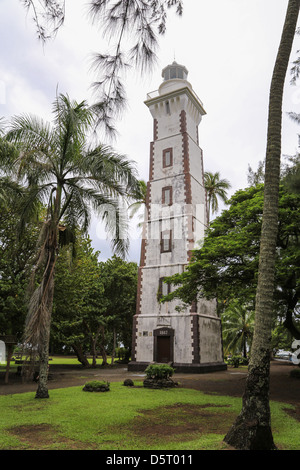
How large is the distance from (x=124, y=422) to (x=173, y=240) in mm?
18038

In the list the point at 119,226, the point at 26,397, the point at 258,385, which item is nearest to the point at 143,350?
the point at 26,397

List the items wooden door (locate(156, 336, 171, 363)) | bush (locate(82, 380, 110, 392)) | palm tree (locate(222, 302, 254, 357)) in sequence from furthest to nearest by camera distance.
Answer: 1. palm tree (locate(222, 302, 254, 357))
2. wooden door (locate(156, 336, 171, 363))
3. bush (locate(82, 380, 110, 392))

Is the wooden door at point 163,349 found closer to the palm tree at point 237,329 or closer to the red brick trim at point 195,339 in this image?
the red brick trim at point 195,339

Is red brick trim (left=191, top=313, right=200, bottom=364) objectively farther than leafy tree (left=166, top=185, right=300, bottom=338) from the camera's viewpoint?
Yes

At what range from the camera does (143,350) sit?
24328mm

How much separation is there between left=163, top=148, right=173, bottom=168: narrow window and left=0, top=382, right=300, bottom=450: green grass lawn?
19.4 m

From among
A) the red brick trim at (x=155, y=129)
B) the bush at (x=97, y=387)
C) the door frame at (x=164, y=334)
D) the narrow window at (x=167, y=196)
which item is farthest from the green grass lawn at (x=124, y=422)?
the red brick trim at (x=155, y=129)

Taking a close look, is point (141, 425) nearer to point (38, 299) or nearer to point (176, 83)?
point (38, 299)

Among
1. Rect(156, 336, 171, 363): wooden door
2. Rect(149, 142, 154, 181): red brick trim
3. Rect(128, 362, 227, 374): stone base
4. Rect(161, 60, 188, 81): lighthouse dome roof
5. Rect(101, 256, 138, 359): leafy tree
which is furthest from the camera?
Rect(161, 60, 188, 81): lighthouse dome roof

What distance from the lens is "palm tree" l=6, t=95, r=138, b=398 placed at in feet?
36.7

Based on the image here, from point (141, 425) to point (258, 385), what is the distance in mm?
3048

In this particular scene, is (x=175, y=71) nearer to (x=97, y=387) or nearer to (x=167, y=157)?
(x=167, y=157)

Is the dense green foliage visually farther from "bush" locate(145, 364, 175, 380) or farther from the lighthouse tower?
"bush" locate(145, 364, 175, 380)

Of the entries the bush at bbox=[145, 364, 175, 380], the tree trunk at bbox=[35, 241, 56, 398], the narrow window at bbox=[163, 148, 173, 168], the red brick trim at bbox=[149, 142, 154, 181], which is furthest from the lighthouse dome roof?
the bush at bbox=[145, 364, 175, 380]
